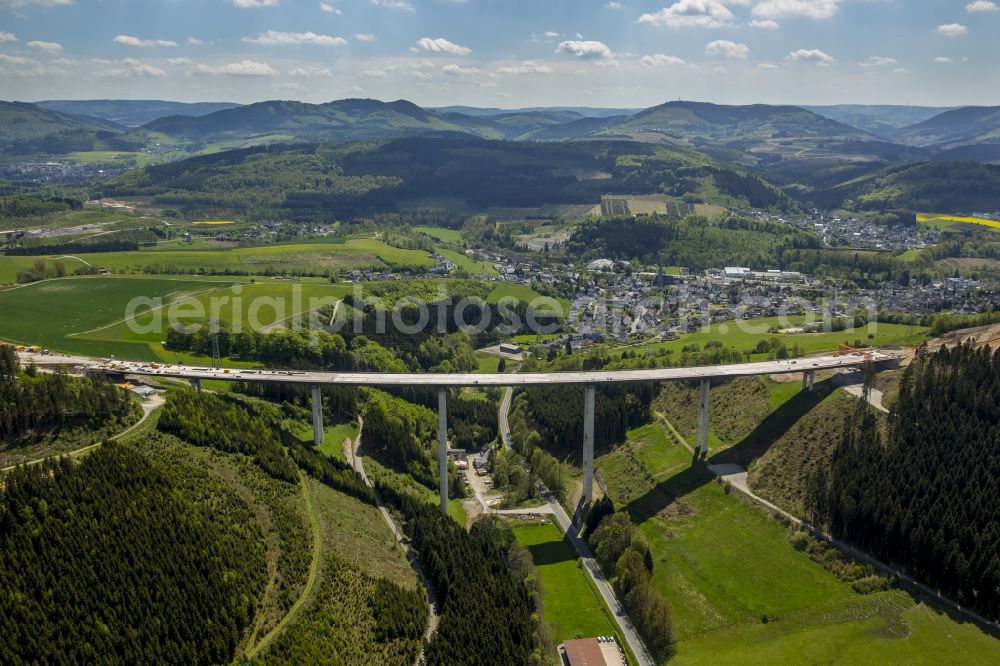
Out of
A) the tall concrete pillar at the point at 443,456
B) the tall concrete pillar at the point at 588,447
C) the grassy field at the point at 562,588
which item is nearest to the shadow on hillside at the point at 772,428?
the tall concrete pillar at the point at 588,447

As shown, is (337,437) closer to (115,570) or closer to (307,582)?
(307,582)

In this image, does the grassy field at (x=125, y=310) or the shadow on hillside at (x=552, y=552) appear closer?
the shadow on hillside at (x=552, y=552)

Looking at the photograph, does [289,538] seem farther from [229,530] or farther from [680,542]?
[680,542]

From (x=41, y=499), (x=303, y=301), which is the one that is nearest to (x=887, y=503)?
(x=41, y=499)

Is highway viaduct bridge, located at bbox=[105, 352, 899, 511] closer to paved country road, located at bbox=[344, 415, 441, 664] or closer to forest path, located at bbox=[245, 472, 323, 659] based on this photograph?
paved country road, located at bbox=[344, 415, 441, 664]

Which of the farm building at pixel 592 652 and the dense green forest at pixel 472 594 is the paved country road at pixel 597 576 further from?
the dense green forest at pixel 472 594

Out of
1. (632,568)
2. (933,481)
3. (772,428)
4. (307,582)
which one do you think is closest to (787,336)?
(772,428)
